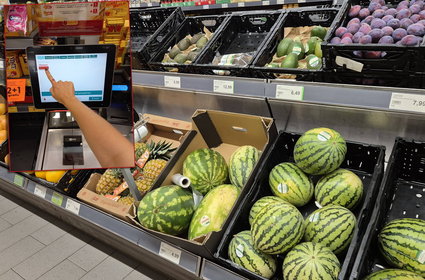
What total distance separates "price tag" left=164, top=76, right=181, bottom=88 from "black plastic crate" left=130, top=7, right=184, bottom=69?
325 mm

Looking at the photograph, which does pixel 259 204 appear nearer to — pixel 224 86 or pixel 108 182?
pixel 224 86

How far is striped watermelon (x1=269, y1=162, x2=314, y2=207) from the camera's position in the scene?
49.8 inches

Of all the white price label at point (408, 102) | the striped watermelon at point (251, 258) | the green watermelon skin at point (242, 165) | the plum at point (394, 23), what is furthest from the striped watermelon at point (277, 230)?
the plum at point (394, 23)

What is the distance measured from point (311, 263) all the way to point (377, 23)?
40.2 inches

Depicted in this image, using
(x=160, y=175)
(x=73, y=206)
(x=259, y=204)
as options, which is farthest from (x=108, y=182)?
(x=259, y=204)

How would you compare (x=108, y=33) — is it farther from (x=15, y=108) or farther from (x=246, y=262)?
(x=246, y=262)

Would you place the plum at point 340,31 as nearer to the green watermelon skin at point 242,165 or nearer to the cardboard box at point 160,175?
the green watermelon skin at point 242,165

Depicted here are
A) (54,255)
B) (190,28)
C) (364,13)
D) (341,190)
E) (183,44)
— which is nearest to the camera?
(341,190)

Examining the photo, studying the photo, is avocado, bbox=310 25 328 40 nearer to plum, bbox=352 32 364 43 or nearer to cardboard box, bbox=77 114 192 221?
plum, bbox=352 32 364 43

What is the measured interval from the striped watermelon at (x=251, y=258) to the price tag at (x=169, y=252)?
0.23m

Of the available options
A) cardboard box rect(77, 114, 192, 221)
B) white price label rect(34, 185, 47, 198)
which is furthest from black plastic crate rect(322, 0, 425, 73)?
white price label rect(34, 185, 47, 198)

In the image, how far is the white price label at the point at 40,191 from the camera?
1838 mm

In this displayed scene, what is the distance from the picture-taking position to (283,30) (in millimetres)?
2041

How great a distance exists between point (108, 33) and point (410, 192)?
1207mm
